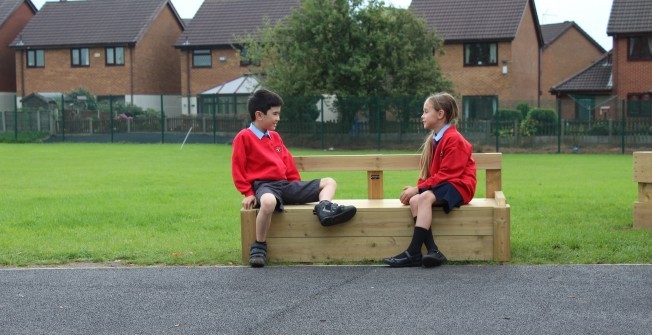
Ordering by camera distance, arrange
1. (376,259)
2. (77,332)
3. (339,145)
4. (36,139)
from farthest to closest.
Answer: (36,139) → (339,145) → (376,259) → (77,332)

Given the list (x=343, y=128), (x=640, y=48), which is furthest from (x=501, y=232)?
(x=640, y=48)

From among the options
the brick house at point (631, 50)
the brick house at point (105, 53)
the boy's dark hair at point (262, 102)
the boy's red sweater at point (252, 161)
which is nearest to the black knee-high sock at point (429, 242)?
the boy's red sweater at point (252, 161)

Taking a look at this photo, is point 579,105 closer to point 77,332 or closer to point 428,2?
point 428,2

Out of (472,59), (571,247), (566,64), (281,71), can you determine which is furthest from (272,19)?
(571,247)

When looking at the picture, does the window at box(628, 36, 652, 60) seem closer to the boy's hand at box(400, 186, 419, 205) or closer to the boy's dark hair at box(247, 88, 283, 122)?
the boy's hand at box(400, 186, 419, 205)

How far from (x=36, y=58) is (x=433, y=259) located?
49.8 m

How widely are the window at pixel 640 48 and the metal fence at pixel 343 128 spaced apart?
30.6 ft

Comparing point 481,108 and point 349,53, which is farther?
point 349,53

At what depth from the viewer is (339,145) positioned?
34.0 metres

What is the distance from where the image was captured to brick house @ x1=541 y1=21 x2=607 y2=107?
5422cm

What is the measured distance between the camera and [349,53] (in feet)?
112

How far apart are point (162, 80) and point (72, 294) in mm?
48161

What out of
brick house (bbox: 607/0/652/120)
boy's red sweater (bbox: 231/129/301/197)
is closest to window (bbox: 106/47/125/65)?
brick house (bbox: 607/0/652/120)

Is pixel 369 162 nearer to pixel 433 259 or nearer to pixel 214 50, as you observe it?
pixel 433 259
